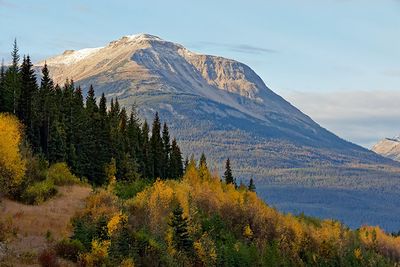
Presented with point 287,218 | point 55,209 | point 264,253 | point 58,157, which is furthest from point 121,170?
point 55,209

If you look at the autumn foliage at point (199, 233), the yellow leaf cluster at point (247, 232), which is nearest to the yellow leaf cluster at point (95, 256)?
the autumn foliage at point (199, 233)

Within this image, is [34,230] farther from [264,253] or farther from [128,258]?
[264,253]

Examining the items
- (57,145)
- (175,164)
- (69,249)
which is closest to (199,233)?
(57,145)

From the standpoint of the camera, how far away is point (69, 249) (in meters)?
51.0

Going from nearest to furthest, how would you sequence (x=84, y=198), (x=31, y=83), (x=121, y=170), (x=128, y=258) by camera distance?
(x=128, y=258) → (x=84, y=198) → (x=31, y=83) → (x=121, y=170)

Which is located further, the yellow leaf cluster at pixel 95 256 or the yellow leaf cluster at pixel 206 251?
the yellow leaf cluster at pixel 206 251

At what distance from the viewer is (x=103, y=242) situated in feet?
175

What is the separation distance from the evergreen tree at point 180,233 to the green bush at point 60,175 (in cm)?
1707

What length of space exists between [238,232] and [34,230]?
199 feet

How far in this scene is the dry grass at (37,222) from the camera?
48625 mm

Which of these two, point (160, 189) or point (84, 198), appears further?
point (160, 189)

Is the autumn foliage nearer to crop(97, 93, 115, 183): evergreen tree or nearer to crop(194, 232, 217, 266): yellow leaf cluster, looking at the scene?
crop(194, 232, 217, 266): yellow leaf cluster

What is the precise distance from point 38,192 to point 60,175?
15.5 m

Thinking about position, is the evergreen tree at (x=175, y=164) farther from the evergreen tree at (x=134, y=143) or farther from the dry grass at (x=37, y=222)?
the dry grass at (x=37, y=222)
